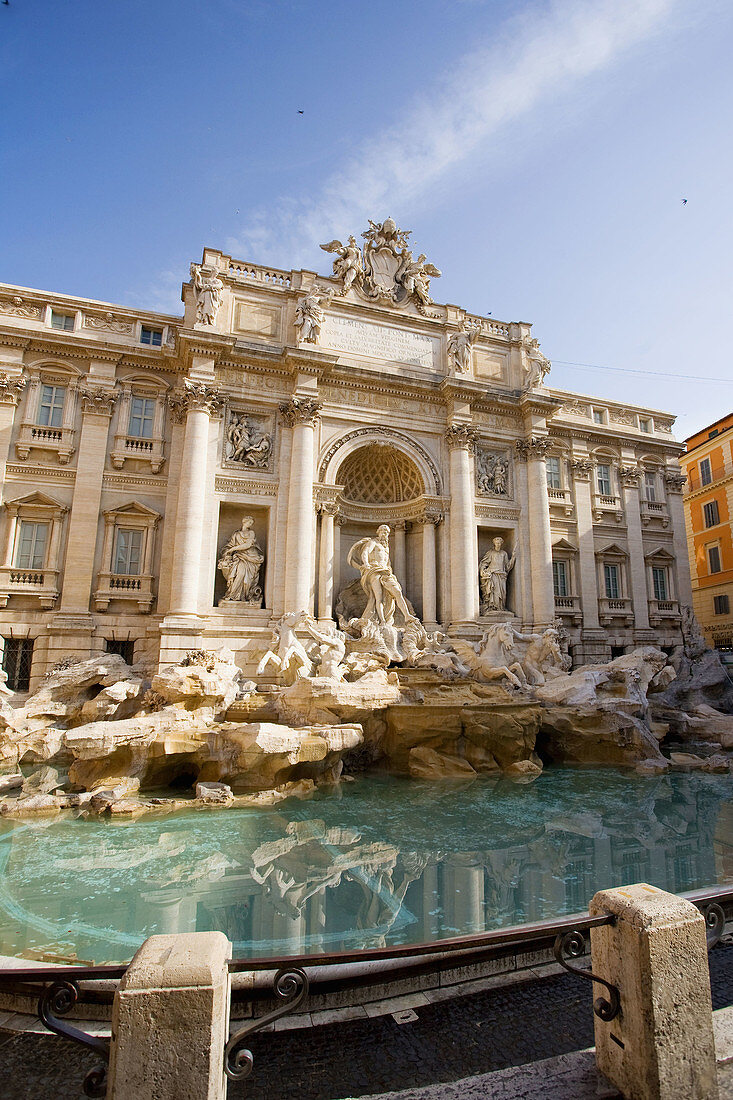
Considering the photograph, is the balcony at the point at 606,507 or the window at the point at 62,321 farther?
the balcony at the point at 606,507

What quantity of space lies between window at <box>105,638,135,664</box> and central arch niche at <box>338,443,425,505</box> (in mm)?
7693

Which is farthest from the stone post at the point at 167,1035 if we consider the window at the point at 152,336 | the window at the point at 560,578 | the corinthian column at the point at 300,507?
the window at the point at 560,578

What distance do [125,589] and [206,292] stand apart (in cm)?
869

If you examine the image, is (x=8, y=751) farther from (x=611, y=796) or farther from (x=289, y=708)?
(x=611, y=796)

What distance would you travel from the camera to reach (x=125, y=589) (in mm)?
15625

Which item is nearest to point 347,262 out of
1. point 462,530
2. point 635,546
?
point 462,530

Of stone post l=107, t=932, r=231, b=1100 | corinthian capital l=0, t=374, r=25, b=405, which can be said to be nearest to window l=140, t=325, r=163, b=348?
corinthian capital l=0, t=374, r=25, b=405

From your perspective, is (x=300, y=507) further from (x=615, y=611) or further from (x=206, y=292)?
(x=615, y=611)

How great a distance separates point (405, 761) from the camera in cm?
1116

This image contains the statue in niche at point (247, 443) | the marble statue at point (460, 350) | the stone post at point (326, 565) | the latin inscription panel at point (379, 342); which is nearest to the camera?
the stone post at point (326, 565)

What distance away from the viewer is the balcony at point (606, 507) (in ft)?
71.3

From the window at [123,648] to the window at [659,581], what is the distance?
18.6 m

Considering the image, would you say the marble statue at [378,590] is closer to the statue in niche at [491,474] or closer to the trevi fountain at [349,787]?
the trevi fountain at [349,787]

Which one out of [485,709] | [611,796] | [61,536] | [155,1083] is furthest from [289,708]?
[155,1083]
